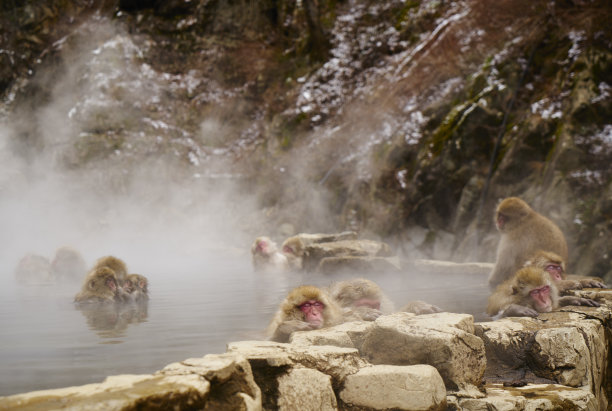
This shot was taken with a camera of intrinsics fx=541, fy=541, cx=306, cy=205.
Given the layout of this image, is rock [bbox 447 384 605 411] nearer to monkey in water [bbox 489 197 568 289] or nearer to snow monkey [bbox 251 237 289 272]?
monkey in water [bbox 489 197 568 289]

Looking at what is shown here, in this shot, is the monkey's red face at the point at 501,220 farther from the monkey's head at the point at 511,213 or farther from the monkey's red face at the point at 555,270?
the monkey's red face at the point at 555,270

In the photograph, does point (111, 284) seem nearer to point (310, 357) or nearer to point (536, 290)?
point (310, 357)

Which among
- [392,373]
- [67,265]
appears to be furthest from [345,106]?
[392,373]

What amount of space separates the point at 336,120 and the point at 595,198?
6.92m

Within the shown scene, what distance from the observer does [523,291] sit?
133 inches

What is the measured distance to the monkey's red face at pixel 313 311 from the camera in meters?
2.89

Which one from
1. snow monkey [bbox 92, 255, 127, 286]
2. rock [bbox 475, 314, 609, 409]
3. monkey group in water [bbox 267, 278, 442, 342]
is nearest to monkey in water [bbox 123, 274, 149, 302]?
snow monkey [bbox 92, 255, 127, 286]

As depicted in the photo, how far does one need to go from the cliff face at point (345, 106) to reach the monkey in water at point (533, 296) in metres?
2.12

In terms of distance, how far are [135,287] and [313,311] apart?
2081mm

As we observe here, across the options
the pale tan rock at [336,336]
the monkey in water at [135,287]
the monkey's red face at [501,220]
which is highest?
the monkey's red face at [501,220]

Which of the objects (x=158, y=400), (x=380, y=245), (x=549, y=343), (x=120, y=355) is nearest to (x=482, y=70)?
(x=380, y=245)

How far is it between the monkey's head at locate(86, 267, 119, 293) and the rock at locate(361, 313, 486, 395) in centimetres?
265

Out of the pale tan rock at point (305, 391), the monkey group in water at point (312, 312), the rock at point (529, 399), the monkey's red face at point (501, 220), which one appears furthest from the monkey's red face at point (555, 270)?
Result: the pale tan rock at point (305, 391)

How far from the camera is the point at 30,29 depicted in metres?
16.7
